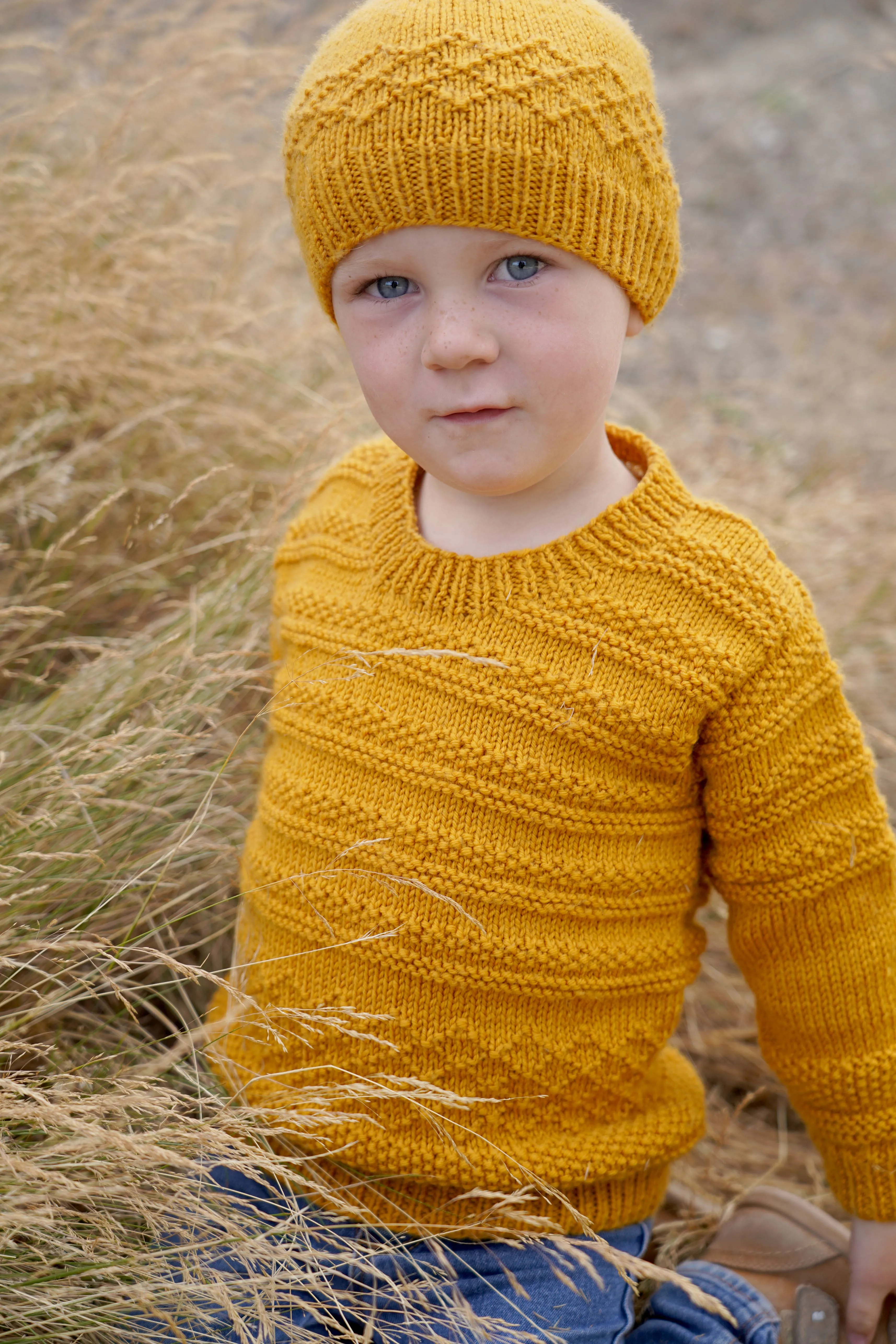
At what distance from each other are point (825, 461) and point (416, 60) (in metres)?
2.51

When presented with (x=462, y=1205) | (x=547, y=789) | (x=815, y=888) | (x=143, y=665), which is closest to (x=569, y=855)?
(x=547, y=789)

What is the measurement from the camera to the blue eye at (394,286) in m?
1.20

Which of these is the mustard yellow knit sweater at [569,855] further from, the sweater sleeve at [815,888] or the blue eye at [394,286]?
the blue eye at [394,286]

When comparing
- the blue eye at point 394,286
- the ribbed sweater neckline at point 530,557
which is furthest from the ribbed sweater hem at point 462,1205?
the blue eye at point 394,286

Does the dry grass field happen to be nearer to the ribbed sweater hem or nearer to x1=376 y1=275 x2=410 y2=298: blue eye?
the ribbed sweater hem

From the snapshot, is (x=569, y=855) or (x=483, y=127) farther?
(x=569, y=855)

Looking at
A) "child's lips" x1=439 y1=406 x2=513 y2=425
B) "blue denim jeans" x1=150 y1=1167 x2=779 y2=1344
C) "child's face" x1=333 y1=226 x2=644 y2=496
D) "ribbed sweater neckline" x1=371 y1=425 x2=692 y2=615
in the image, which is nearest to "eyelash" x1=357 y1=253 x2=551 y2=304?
"child's face" x1=333 y1=226 x2=644 y2=496

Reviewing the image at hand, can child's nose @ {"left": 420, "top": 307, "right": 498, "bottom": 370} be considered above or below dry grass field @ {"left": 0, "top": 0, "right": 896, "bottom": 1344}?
above

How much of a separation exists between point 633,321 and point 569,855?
2.08ft

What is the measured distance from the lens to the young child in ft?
3.85

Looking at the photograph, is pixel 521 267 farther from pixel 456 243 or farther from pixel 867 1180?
pixel 867 1180

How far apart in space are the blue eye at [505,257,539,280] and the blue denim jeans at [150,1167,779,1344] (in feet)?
3.13

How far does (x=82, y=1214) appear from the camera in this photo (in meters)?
1.14

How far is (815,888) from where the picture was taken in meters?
1.31
